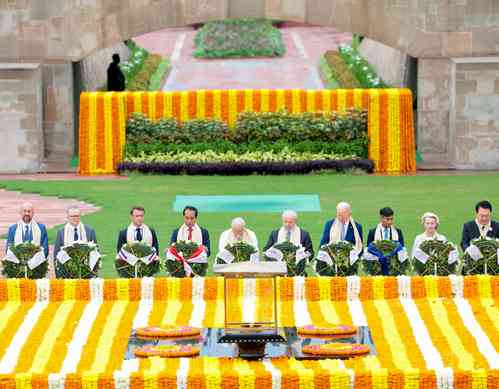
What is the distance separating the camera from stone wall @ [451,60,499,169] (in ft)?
111

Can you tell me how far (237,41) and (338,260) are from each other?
3835 cm

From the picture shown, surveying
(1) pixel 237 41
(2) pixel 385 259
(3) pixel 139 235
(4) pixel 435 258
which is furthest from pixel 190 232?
(1) pixel 237 41

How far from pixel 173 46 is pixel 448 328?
43607 millimetres

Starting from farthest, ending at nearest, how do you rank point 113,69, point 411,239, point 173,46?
point 173,46 < point 113,69 < point 411,239

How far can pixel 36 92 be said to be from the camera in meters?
34.2

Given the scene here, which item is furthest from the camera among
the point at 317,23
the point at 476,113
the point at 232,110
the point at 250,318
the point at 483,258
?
the point at 232,110

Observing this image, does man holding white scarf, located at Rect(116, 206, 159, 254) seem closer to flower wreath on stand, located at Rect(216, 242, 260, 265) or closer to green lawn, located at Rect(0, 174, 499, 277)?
flower wreath on stand, located at Rect(216, 242, 260, 265)

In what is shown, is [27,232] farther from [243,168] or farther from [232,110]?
[232,110]

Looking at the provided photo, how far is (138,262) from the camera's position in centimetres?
1997

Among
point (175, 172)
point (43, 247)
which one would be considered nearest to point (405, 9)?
point (175, 172)

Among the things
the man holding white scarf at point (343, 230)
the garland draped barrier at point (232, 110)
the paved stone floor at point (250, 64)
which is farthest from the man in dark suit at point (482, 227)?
the paved stone floor at point (250, 64)

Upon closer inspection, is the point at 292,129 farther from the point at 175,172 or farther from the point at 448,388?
the point at 448,388

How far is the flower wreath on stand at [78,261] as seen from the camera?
19859mm

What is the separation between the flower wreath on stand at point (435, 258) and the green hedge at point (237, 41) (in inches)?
1458
